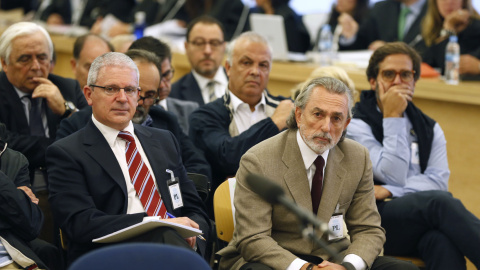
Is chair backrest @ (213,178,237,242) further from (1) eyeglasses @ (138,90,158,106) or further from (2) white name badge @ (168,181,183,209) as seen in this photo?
(1) eyeglasses @ (138,90,158,106)

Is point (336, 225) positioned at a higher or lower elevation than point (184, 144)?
lower

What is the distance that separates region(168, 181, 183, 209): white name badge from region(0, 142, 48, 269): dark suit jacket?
0.57 meters

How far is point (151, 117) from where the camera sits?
155 inches

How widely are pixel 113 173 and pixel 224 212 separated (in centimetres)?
58

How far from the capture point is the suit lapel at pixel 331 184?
3119 millimetres

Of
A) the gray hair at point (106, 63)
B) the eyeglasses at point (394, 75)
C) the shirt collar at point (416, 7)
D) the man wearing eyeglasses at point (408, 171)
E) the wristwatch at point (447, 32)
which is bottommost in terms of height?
the man wearing eyeglasses at point (408, 171)

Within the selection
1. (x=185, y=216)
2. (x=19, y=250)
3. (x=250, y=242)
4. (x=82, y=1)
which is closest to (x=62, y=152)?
(x=19, y=250)

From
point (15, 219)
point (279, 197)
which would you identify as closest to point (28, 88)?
point (15, 219)

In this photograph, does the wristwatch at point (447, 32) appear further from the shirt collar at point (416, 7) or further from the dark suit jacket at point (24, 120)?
the dark suit jacket at point (24, 120)

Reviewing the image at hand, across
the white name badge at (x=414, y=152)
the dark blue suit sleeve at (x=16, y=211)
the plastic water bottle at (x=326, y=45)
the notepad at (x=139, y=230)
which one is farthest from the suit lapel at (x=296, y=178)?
the plastic water bottle at (x=326, y=45)

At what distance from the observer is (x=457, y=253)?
365 cm

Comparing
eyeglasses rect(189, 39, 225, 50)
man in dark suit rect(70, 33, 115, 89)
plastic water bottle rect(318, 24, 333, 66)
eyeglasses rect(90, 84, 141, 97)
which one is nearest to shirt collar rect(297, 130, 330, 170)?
eyeglasses rect(90, 84, 141, 97)

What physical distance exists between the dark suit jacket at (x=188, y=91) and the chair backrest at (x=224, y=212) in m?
1.93

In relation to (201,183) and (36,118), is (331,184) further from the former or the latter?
(36,118)
